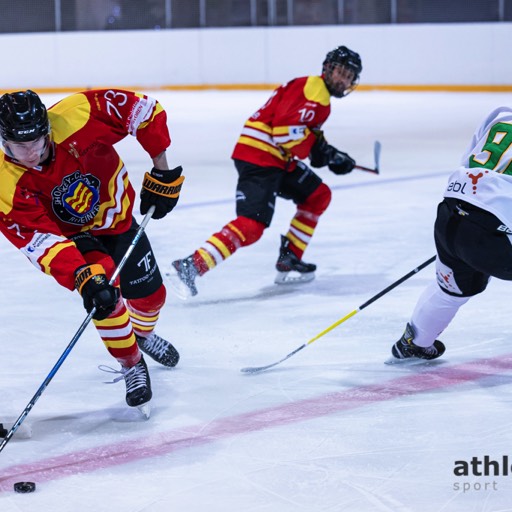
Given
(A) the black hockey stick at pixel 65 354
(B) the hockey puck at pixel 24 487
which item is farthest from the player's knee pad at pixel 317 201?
(B) the hockey puck at pixel 24 487

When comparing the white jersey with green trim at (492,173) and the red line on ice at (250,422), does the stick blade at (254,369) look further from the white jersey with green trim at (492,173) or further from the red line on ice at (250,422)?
the white jersey with green trim at (492,173)

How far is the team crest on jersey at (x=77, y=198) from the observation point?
2.78 meters

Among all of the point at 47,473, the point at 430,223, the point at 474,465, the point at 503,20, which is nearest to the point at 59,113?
the point at 47,473

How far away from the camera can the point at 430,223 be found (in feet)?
17.8

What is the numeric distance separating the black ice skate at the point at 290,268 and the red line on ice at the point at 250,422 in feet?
4.08

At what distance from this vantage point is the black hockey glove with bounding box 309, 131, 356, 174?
434 centimetres

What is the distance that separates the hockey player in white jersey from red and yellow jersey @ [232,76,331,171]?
131cm

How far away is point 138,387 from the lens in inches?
113

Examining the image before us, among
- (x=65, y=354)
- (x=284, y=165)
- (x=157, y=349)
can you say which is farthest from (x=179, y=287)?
(x=65, y=354)

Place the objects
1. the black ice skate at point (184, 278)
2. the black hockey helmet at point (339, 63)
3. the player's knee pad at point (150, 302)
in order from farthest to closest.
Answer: the black hockey helmet at point (339, 63) → the black ice skate at point (184, 278) → the player's knee pad at point (150, 302)

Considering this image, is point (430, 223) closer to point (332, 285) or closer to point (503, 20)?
point (332, 285)

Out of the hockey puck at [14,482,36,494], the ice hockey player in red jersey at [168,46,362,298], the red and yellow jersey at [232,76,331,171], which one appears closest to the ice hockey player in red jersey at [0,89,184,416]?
the hockey puck at [14,482,36,494]

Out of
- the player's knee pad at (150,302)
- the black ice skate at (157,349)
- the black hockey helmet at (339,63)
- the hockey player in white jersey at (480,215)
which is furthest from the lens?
the black hockey helmet at (339,63)

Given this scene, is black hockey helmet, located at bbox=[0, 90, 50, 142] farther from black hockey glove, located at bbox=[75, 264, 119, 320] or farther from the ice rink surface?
the ice rink surface
